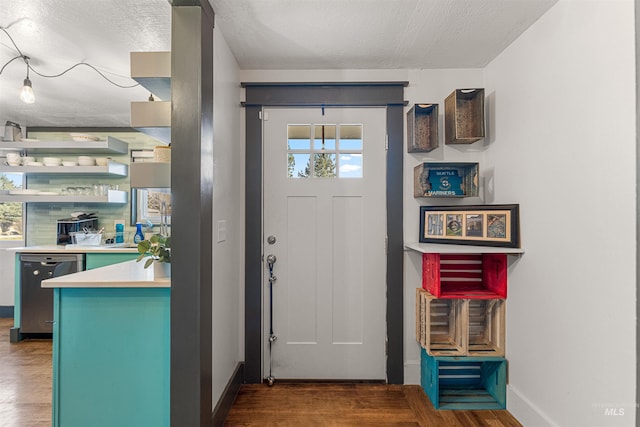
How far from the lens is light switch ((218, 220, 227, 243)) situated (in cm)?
198

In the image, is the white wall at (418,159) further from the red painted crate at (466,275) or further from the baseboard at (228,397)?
the baseboard at (228,397)

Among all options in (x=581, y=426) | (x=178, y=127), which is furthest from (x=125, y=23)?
(x=581, y=426)

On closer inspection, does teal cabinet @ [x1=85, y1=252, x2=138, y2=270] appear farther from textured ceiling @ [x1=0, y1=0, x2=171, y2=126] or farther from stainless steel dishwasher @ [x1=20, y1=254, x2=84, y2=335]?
textured ceiling @ [x1=0, y1=0, x2=171, y2=126]

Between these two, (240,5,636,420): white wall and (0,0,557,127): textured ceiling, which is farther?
(0,0,557,127): textured ceiling

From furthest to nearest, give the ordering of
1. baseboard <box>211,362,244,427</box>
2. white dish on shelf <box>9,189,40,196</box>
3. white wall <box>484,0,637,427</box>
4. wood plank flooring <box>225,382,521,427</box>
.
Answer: white dish on shelf <box>9,189,40,196</box>
wood plank flooring <box>225,382,521,427</box>
baseboard <box>211,362,244,427</box>
white wall <box>484,0,637,427</box>

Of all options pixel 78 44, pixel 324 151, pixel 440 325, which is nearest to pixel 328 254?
pixel 324 151

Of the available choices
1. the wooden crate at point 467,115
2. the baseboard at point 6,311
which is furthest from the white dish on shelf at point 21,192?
the wooden crate at point 467,115

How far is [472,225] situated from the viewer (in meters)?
2.18

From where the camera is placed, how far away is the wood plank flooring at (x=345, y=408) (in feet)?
6.56

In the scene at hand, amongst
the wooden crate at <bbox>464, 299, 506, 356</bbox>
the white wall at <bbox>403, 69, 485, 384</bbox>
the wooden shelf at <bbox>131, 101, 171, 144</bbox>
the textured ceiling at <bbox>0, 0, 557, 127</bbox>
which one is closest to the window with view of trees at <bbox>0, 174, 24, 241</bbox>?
the textured ceiling at <bbox>0, 0, 557, 127</bbox>

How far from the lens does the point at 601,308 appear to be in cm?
145

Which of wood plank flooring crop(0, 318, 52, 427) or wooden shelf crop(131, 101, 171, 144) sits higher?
wooden shelf crop(131, 101, 171, 144)

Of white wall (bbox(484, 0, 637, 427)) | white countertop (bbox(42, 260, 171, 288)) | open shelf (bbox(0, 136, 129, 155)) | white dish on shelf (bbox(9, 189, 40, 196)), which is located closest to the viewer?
white wall (bbox(484, 0, 637, 427))

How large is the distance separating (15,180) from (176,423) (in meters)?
4.11
